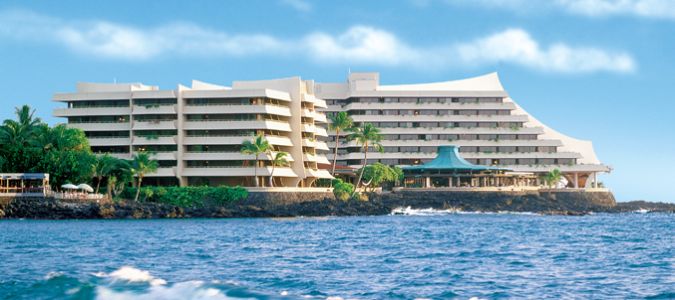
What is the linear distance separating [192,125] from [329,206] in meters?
24.6

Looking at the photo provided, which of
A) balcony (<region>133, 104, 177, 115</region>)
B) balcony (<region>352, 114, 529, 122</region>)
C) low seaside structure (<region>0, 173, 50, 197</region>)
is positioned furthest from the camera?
balcony (<region>352, 114, 529, 122</region>)

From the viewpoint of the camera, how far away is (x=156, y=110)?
12606cm

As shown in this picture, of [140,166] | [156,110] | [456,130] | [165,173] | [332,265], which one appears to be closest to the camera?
[332,265]

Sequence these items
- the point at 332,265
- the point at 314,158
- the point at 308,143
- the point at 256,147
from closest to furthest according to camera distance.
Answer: the point at 332,265 < the point at 256,147 < the point at 308,143 < the point at 314,158

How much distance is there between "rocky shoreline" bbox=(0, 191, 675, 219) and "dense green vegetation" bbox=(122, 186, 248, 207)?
1169mm

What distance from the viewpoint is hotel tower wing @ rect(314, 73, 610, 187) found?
15950cm

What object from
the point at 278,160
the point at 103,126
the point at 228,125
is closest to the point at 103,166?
the point at 228,125

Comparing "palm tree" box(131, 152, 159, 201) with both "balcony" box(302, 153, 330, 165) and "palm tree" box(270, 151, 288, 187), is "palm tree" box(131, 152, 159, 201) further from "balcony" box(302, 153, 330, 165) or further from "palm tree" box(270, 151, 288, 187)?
"balcony" box(302, 153, 330, 165)

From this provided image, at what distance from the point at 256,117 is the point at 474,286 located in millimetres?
95411

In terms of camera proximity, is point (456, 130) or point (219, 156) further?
point (456, 130)

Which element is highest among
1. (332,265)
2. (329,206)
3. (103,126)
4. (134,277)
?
(103,126)

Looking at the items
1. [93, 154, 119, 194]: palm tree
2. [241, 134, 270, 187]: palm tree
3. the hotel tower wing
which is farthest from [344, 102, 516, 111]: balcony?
[93, 154, 119, 194]: palm tree

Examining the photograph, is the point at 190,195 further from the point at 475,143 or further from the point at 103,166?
the point at 475,143

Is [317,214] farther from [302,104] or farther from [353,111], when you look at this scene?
[353,111]
